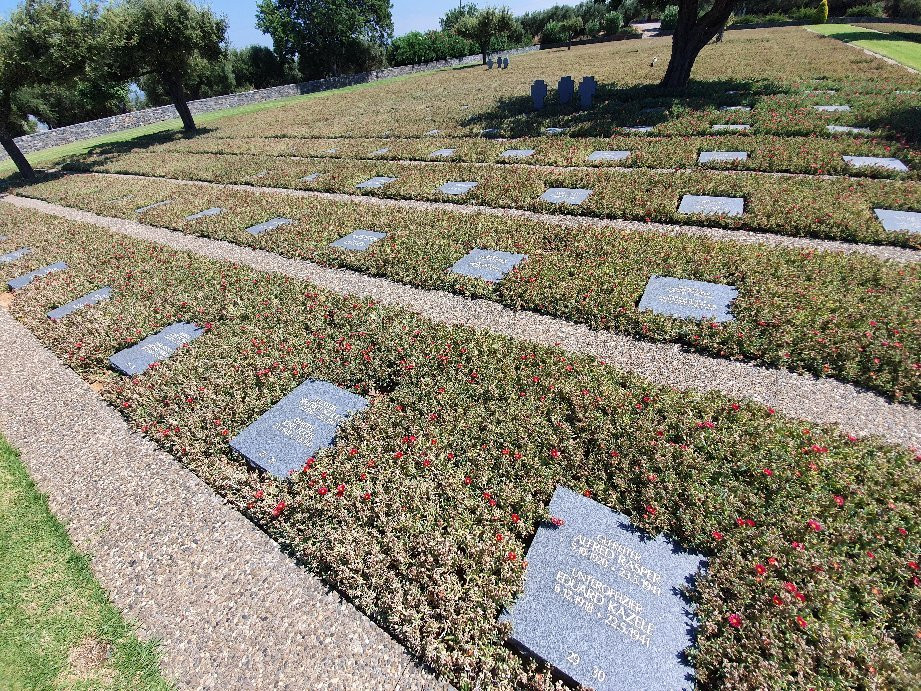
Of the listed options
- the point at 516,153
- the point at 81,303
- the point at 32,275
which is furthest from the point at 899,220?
the point at 32,275

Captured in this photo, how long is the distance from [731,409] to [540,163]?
1091 cm

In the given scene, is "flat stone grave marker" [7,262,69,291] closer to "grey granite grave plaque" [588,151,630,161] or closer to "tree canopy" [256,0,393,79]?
"grey granite grave plaque" [588,151,630,161]

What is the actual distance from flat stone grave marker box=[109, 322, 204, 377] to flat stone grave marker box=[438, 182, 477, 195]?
7.58 metres

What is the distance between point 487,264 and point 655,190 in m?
5.36

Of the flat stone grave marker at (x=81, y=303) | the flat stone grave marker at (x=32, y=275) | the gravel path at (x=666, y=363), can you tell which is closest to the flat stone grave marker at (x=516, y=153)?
the gravel path at (x=666, y=363)

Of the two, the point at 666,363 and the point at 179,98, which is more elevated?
the point at 179,98

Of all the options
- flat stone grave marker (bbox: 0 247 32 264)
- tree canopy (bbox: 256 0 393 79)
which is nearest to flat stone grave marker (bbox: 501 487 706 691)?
flat stone grave marker (bbox: 0 247 32 264)

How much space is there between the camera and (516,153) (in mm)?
14414

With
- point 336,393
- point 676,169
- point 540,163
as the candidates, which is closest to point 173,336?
point 336,393

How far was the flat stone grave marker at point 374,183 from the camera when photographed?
13303 millimetres

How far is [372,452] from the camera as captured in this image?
15.5 feet

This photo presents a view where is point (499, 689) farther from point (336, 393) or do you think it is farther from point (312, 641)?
point (336, 393)

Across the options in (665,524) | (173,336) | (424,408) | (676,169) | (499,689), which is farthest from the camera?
(676,169)

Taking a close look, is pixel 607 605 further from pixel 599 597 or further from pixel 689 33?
pixel 689 33
